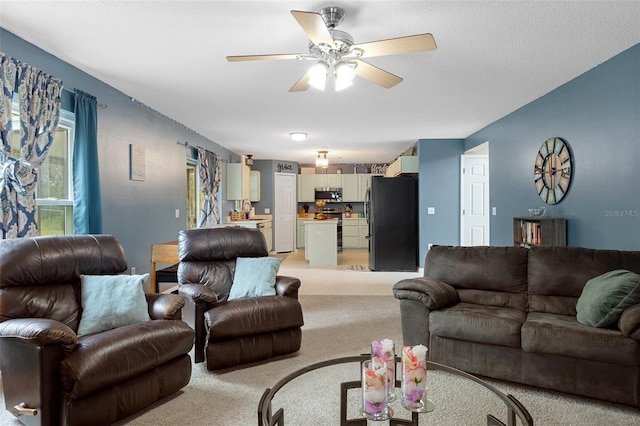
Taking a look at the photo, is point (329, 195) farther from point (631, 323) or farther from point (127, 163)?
point (631, 323)

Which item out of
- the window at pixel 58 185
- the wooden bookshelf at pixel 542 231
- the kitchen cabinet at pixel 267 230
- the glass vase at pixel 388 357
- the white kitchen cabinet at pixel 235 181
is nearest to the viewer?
the glass vase at pixel 388 357

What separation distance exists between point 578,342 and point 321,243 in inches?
230

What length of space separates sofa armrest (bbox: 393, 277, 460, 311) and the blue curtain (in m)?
2.89

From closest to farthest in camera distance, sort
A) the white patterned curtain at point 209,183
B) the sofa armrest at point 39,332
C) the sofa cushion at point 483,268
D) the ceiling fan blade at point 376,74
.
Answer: the sofa armrest at point 39,332, the ceiling fan blade at point 376,74, the sofa cushion at point 483,268, the white patterned curtain at point 209,183

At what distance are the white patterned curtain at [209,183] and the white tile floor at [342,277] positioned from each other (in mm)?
1635

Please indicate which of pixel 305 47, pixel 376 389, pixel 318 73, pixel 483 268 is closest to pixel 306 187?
pixel 305 47

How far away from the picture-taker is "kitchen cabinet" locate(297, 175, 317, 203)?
36.3ft

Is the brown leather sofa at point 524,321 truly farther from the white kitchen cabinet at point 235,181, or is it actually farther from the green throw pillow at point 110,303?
the white kitchen cabinet at point 235,181

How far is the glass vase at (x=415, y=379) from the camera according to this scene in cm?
166

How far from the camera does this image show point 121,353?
215 cm

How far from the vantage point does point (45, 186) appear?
3574mm

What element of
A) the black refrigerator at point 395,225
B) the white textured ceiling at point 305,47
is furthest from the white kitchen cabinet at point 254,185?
the white textured ceiling at point 305,47

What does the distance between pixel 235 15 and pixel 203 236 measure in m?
1.84

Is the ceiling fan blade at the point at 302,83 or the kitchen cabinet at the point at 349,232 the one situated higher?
the ceiling fan blade at the point at 302,83
